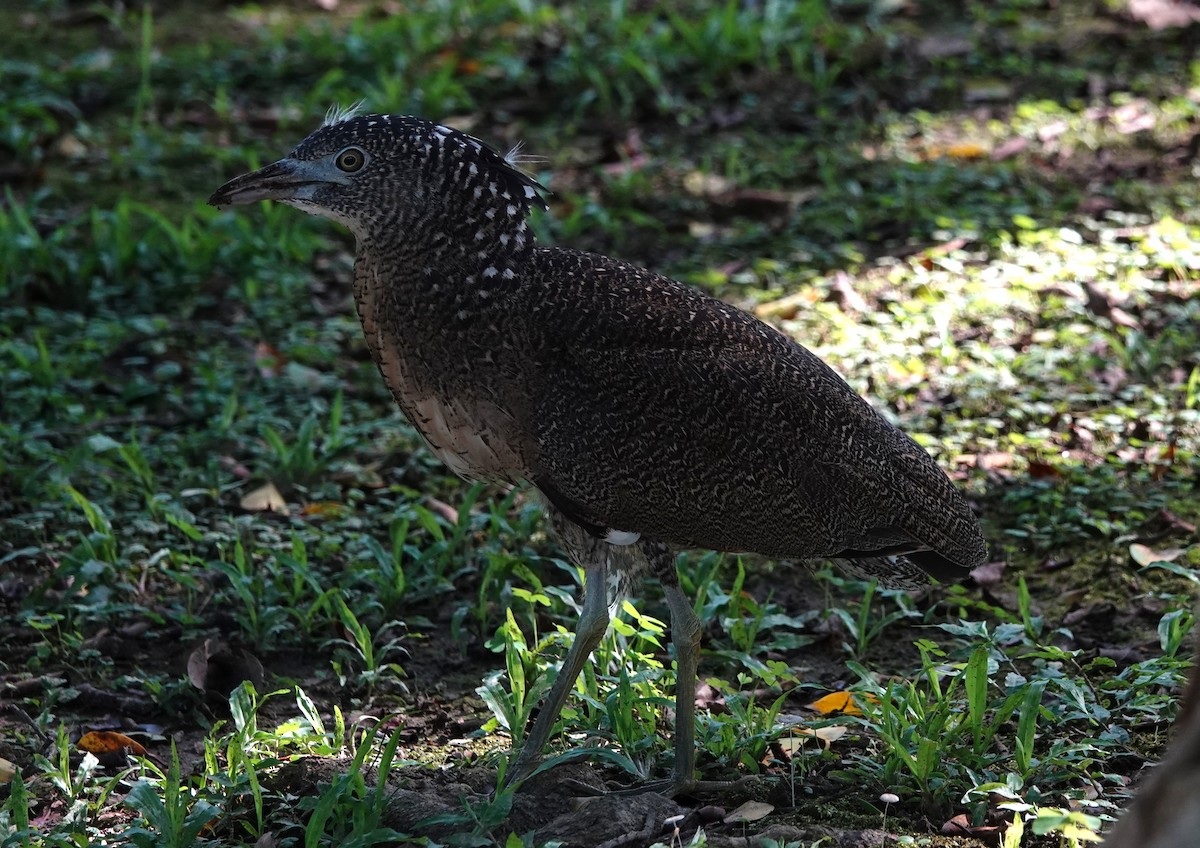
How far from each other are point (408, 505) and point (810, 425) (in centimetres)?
180

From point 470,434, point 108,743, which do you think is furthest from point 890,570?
point 108,743

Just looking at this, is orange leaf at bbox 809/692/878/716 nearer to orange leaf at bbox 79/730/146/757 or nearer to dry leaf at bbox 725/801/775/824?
dry leaf at bbox 725/801/775/824

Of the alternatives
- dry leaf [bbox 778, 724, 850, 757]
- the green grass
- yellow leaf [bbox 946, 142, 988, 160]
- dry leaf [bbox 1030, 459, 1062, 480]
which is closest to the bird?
dry leaf [bbox 778, 724, 850, 757]

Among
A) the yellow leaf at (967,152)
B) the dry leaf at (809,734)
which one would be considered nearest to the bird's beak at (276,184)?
the dry leaf at (809,734)

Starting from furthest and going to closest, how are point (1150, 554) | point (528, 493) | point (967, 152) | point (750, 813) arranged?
point (967, 152), point (1150, 554), point (528, 493), point (750, 813)

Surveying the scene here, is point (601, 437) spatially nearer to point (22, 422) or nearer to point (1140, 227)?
point (22, 422)

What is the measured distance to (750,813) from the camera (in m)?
3.70

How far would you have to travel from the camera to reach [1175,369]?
19.3 feet

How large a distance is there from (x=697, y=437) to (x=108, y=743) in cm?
185

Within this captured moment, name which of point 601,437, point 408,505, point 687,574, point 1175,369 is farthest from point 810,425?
Result: point 1175,369

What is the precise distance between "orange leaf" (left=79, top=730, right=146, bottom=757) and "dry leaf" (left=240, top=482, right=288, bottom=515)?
1.32 metres

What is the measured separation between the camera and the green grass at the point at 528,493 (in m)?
3.98

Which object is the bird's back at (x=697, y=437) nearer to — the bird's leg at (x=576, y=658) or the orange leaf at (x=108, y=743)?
the bird's leg at (x=576, y=658)

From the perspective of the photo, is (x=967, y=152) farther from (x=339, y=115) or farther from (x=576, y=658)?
(x=576, y=658)
